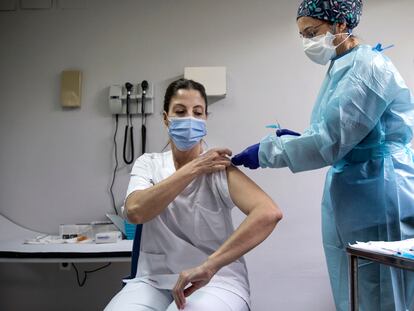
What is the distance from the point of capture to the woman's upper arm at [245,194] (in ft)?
3.80

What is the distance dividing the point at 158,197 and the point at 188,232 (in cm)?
19

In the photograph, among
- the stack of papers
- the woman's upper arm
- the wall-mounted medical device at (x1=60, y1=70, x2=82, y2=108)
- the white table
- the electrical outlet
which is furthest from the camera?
the wall-mounted medical device at (x1=60, y1=70, x2=82, y2=108)

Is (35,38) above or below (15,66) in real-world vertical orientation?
above

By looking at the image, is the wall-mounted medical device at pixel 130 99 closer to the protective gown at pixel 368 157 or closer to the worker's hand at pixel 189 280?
the protective gown at pixel 368 157

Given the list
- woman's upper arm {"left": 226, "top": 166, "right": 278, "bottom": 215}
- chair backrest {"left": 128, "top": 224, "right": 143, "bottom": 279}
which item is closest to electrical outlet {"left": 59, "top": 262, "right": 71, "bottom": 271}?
chair backrest {"left": 128, "top": 224, "right": 143, "bottom": 279}

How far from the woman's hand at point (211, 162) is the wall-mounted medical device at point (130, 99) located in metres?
1.22

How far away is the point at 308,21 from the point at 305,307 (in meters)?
1.73

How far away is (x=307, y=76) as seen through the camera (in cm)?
239

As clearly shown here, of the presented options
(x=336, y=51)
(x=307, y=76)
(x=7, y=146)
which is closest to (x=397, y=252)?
(x=336, y=51)

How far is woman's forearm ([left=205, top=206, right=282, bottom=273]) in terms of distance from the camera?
1.06m

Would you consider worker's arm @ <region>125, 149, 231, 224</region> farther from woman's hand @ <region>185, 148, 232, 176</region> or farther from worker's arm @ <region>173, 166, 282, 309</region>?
worker's arm @ <region>173, 166, 282, 309</region>

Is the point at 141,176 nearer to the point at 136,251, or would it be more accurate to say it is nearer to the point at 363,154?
the point at 136,251

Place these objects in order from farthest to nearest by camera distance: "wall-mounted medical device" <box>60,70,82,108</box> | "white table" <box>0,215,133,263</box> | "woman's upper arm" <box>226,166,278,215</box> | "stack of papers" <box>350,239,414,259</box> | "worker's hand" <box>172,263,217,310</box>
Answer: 1. "wall-mounted medical device" <box>60,70,82,108</box>
2. "white table" <box>0,215,133,263</box>
3. "woman's upper arm" <box>226,166,278,215</box>
4. "worker's hand" <box>172,263,217,310</box>
5. "stack of papers" <box>350,239,414,259</box>

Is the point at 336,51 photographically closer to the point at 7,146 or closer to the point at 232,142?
the point at 232,142
